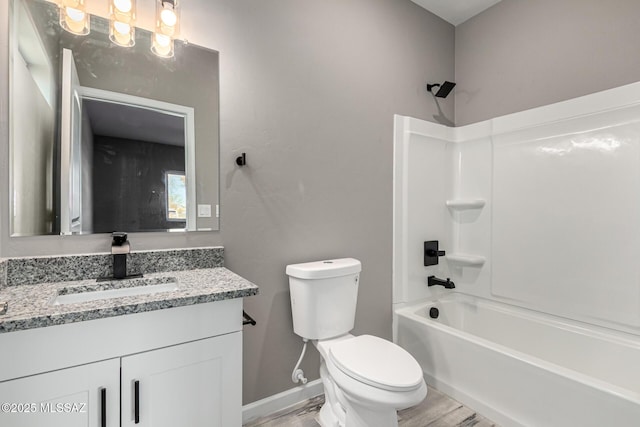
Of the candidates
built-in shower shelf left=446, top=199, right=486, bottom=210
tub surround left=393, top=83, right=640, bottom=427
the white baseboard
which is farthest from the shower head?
the white baseboard

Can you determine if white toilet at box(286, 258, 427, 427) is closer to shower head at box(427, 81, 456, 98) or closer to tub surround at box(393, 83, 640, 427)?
tub surround at box(393, 83, 640, 427)

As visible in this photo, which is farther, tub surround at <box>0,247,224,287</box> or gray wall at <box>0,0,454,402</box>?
gray wall at <box>0,0,454,402</box>

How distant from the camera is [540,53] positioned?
219cm

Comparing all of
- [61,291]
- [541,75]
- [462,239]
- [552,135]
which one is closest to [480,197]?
[462,239]

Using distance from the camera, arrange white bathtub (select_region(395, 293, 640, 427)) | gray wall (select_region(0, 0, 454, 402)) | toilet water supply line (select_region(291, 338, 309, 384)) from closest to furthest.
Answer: white bathtub (select_region(395, 293, 640, 427)) < gray wall (select_region(0, 0, 454, 402)) < toilet water supply line (select_region(291, 338, 309, 384))

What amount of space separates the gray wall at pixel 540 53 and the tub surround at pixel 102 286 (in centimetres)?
230

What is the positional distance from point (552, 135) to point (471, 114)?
26.1 inches

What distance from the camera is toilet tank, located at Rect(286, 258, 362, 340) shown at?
1695mm

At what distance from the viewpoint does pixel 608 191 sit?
184 cm

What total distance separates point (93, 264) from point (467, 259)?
94.3 inches

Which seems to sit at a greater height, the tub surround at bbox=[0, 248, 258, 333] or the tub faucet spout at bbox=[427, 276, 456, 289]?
the tub surround at bbox=[0, 248, 258, 333]

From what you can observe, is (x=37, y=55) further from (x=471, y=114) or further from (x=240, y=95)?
(x=471, y=114)

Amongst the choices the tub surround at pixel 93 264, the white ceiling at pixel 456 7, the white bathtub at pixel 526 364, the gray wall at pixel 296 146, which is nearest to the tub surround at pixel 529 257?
the white bathtub at pixel 526 364

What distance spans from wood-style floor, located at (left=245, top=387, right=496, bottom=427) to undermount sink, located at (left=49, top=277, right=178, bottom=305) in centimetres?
95
